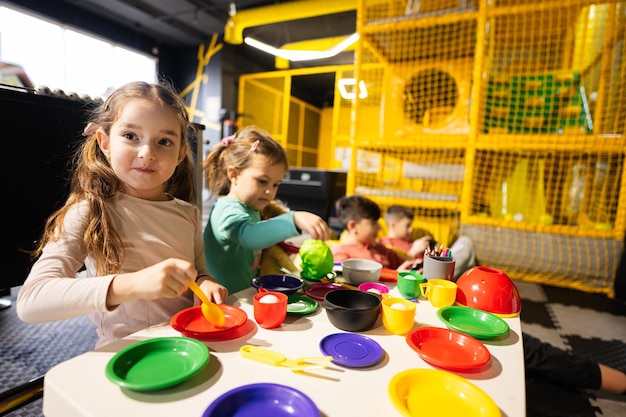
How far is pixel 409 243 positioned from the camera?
218 centimetres

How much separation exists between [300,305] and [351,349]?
0.66 feet

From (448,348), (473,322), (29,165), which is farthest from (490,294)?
(29,165)

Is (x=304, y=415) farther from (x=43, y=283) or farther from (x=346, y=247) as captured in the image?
(x=346, y=247)

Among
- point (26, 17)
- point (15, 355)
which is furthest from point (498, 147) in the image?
point (26, 17)

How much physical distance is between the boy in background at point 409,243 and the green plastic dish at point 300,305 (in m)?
1.25

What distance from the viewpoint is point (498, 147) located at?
91.7 inches

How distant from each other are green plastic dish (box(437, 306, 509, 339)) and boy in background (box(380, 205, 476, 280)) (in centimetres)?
122

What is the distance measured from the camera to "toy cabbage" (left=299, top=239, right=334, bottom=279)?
0.92 m

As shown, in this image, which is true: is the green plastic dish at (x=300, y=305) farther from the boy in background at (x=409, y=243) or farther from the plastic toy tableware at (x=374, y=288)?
the boy in background at (x=409, y=243)

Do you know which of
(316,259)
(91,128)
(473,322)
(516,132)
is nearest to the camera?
(473,322)

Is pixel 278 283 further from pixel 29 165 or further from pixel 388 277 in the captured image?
pixel 29 165

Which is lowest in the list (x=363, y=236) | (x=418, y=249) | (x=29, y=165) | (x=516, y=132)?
(x=418, y=249)

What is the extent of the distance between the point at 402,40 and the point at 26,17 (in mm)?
4728

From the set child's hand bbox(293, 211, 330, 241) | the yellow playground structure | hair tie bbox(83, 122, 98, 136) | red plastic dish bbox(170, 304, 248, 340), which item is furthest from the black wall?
the yellow playground structure
